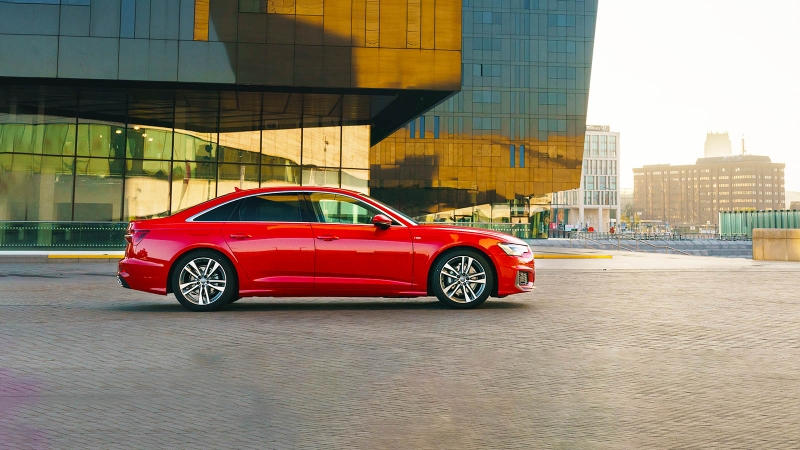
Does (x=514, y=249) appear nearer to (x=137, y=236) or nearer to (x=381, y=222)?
(x=381, y=222)

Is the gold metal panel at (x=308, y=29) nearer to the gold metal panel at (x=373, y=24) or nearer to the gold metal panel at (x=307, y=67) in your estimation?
the gold metal panel at (x=307, y=67)

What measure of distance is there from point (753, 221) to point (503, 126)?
2956 centimetres

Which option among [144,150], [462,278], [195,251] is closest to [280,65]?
[144,150]

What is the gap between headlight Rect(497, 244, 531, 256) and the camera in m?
10.9

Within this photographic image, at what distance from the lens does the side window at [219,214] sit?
1055cm

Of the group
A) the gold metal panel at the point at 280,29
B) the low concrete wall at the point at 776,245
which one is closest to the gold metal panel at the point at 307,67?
the gold metal panel at the point at 280,29

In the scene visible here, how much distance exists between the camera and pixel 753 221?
8656 cm

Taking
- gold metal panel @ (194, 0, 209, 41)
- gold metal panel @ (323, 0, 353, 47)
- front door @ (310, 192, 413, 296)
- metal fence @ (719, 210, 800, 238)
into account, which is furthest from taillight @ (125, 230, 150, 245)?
metal fence @ (719, 210, 800, 238)

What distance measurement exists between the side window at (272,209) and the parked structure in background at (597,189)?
478 ft

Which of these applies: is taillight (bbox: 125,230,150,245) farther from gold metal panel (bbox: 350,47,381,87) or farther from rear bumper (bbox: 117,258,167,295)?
gold metal panel (bbox: 350,47,381,87)

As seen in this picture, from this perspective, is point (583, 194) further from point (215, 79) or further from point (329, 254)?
point (329, 254)

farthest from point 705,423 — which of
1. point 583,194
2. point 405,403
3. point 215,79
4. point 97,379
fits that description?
point 583,194

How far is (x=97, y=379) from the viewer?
6.23 meters

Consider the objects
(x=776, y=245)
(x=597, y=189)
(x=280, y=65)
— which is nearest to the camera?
(x=776, y=245)
